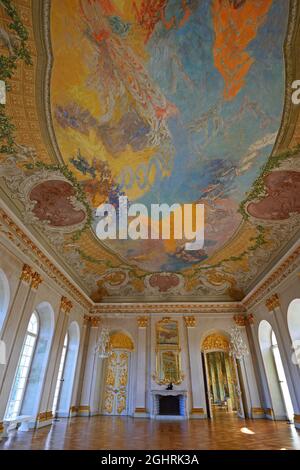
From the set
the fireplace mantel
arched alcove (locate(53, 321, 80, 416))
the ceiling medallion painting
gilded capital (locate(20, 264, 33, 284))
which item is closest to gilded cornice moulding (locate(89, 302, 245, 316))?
arched alcove (locate(53, 321, 80, 416))

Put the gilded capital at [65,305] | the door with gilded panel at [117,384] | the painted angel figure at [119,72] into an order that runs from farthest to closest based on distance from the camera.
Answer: the door with gilded panel at [117,384]
the gilded capital at [65,305]
the painted angel figure at [119,72]

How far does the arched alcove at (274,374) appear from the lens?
11.1 m

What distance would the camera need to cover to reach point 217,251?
1110 centimetres

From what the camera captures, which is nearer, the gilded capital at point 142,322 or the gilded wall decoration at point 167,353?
→ the gilded wall decoration at point 167,353

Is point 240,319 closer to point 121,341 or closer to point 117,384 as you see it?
point 121,341

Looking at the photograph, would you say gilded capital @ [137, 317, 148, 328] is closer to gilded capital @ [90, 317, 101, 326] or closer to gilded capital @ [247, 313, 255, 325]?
gilded capital @ [90, 317, 101, 326]

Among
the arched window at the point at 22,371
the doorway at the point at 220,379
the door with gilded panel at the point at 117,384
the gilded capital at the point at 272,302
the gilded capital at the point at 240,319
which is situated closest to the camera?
the arched window at the point at 22,371

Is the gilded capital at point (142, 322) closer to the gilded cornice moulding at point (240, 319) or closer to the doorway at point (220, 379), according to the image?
the doorway at point (220, 379)

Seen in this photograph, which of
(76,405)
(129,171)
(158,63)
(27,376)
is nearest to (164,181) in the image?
(129,171)

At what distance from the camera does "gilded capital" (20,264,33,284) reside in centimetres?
829

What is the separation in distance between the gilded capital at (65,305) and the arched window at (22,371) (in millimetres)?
1208

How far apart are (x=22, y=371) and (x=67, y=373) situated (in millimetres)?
3550

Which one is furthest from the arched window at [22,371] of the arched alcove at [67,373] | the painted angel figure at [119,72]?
the painted angel figure at [119,72]

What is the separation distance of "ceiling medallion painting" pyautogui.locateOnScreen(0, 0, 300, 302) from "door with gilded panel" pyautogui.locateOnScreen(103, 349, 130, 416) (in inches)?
277
